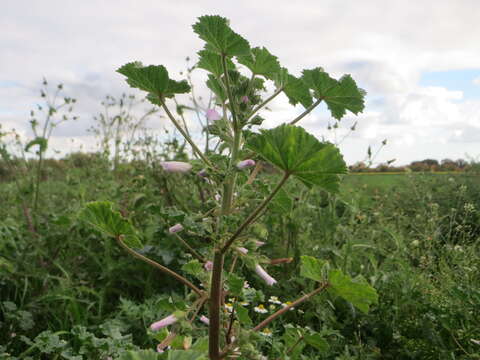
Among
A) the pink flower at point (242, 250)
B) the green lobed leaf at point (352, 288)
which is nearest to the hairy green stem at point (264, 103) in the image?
the pink flower at point (242, 250)

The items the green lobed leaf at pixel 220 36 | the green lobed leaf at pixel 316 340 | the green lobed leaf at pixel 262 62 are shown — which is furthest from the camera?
the green lobed leaf at pixel 316 340

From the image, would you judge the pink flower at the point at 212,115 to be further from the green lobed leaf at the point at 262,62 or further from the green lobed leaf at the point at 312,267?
the green lobed leaf at the point at 312,267

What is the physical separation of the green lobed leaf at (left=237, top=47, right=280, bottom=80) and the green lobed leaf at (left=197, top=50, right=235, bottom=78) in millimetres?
58

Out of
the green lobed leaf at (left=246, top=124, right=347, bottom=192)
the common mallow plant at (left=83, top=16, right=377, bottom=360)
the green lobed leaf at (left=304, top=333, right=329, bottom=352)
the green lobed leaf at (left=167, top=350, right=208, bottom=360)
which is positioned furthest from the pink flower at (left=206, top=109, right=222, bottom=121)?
the green lobed leaf at (left=304, top=333, right=329, bottom=352)

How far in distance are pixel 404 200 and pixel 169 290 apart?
177 inches

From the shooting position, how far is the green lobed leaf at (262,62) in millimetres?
1066

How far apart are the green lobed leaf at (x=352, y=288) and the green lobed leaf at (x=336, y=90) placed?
17.9 inches

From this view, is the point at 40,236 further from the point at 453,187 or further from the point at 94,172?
the point at 453,187

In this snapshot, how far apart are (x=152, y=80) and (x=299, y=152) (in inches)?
17.7

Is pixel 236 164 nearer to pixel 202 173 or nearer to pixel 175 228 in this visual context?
pixel 202 173

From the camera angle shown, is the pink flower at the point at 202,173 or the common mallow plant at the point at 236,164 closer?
the common mallow plant at the point at 236,164

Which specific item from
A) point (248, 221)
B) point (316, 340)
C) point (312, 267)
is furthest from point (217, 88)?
point (316, 340)

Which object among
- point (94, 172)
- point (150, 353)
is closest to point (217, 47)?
point (150, 353)

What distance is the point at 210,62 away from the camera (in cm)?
109
